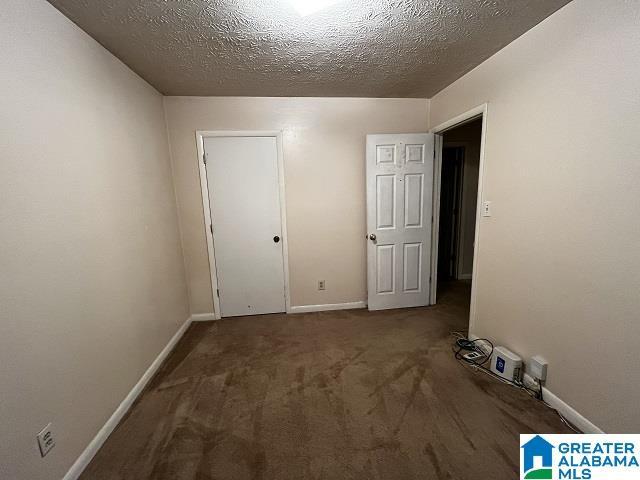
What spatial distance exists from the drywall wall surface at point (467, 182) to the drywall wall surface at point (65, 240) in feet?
13.0

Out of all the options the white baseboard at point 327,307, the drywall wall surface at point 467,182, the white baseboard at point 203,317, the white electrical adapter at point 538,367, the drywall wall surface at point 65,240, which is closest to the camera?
the drywall wall surface at point 65,240

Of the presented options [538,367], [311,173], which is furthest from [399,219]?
[538,367]

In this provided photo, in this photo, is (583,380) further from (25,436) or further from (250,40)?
Answer: (250,40)

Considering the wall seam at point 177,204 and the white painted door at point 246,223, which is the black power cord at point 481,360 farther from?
the wall seam at point 177,204

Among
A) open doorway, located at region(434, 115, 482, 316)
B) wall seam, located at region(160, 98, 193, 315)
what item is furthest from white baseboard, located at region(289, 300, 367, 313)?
open doorway, located at region(434, 115, 482, 316)

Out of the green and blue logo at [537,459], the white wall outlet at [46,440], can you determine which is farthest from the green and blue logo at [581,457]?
the white wall outlet at [46,440]

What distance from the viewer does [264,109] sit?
2.63 m

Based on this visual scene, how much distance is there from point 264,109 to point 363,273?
2151 mm

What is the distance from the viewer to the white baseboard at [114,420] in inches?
50.1

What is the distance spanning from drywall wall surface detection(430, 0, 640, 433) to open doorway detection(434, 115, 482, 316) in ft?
6.45

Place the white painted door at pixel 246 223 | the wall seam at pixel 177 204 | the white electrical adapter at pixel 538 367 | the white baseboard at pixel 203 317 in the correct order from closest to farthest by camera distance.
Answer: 1. the white electrical adapter at pixel 538 367
2. the wall seam at pixel 177 204
3. the white painted door at pixel 246 223
4. the white baseboard at pixel 203 317

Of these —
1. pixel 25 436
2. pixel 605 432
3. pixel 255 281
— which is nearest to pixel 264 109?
pixel 255 281

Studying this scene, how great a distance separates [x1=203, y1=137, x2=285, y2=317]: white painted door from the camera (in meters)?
2.68

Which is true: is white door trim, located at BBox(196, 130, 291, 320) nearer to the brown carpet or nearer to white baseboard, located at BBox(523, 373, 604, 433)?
the brown carpet
